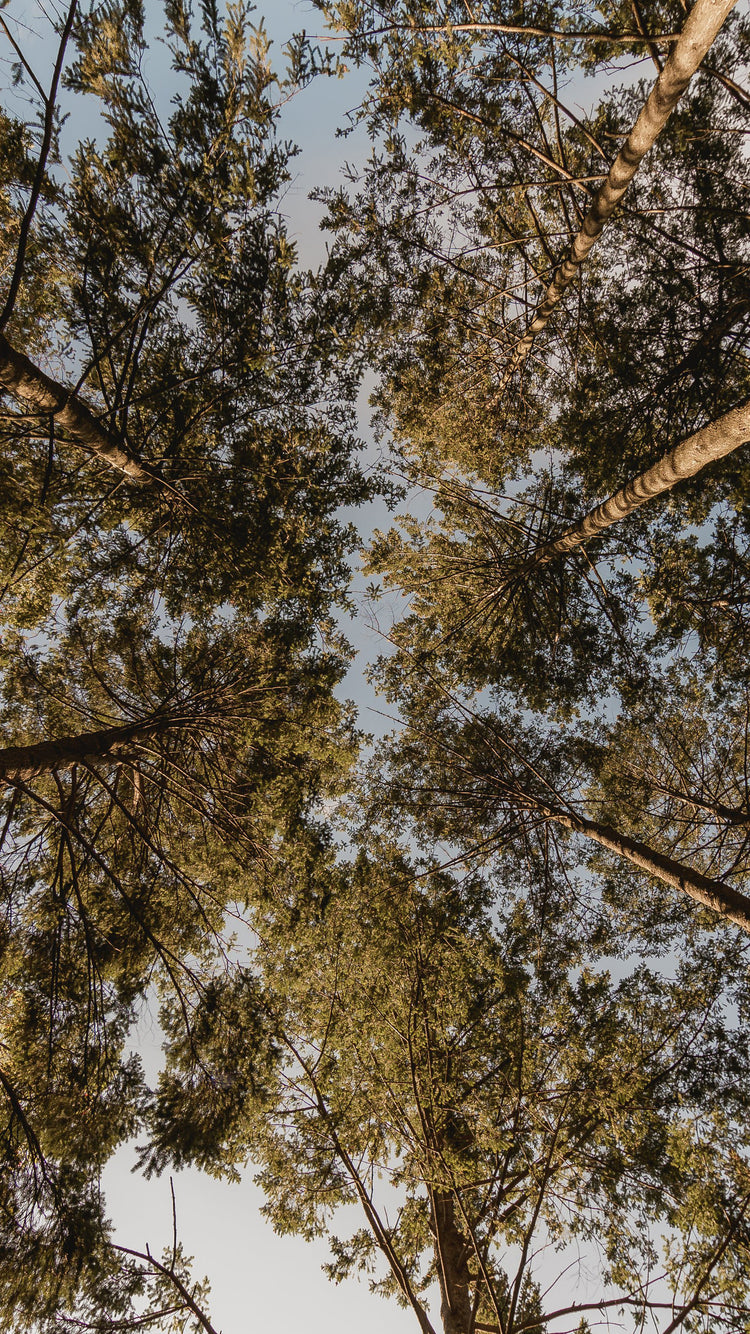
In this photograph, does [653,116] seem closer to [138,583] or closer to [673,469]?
[673,469]

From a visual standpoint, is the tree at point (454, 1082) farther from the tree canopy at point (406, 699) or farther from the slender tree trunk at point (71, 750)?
the slender tree trunk at point (71, 750)

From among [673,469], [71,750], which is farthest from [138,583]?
[673,469]

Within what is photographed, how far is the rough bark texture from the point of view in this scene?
200 inches

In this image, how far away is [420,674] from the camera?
949 cm

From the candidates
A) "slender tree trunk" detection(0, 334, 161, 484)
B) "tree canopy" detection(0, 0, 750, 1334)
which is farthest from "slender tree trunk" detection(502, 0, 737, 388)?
"slender tree trunk" detection(0, 334, 161, 484)

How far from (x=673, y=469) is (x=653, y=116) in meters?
2.60

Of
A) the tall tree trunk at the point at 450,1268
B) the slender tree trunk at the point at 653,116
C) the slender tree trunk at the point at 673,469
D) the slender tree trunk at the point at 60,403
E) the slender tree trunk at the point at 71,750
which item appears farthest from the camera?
the tall tree trunk at the point at 450,1268

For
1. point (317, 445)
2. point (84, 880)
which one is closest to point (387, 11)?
point (317, 445)

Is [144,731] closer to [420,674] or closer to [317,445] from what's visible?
[317,445]

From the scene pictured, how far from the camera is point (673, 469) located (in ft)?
16.2

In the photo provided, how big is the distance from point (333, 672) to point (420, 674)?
8.10 ft

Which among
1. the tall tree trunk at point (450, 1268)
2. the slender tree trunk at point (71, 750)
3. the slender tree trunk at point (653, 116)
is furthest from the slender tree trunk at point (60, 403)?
the tall tree trunk at point (450, 1268)

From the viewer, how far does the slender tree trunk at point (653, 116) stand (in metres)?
3.46

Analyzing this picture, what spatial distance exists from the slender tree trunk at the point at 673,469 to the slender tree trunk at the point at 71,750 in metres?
5.31
